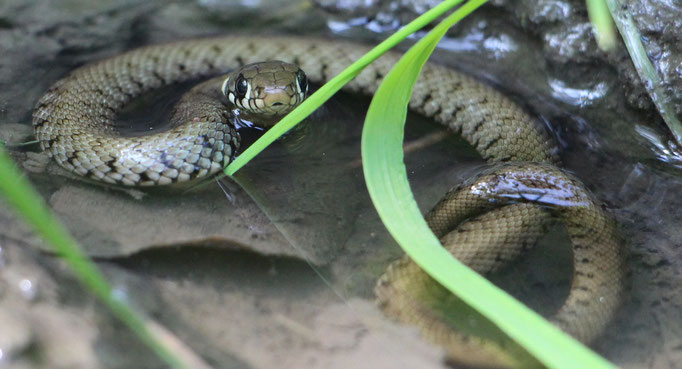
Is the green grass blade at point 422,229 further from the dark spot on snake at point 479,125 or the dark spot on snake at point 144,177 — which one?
the dark spot on snake at point 479,125

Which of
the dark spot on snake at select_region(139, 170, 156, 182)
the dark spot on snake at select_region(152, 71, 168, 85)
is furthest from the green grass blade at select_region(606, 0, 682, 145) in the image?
the dark spot on snake at select_region(152, 71, 168, 85)

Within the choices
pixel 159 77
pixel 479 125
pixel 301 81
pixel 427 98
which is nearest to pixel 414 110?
pixel 427 98

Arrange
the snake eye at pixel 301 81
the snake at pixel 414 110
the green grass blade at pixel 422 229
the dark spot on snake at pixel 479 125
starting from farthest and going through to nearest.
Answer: the dark spot on snake at pixel 479 125 → the snake eye at pixel 301 81 → the snake at pixel 414 110 → the green grass blade at pixel 422 229

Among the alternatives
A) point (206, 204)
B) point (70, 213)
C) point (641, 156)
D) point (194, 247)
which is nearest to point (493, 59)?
point (641, 156)

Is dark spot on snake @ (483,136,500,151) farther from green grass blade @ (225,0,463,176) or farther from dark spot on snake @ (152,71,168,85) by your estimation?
dark spot on snake @ (152,71,168,85)

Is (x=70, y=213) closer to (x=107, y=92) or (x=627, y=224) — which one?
(x=107, y=92)

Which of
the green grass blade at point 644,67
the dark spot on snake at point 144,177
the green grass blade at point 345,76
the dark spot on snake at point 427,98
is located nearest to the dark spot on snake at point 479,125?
the dark spot on snake at point 427,98
